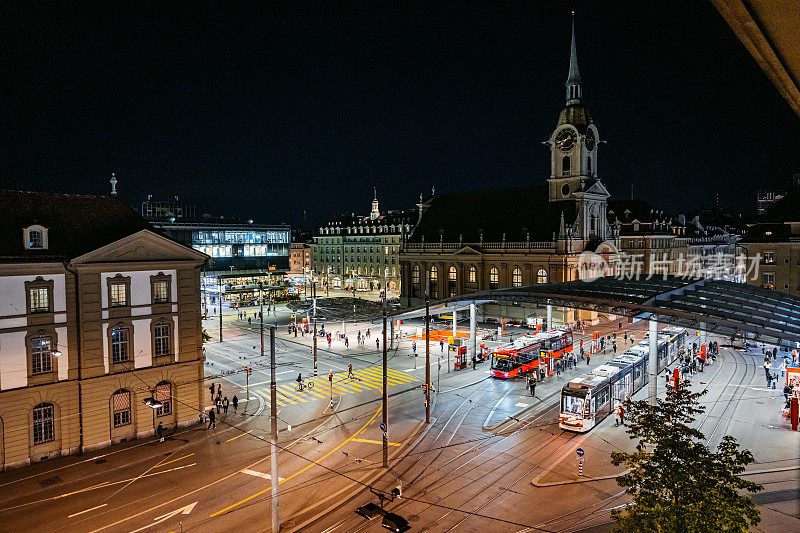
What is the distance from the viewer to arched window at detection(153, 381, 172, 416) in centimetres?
3156

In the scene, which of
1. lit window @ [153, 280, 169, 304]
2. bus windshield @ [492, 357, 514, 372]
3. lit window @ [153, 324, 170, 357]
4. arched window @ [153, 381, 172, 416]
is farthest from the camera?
bus windshield @ [492, 357, 514, 372]

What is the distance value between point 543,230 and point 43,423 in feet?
217

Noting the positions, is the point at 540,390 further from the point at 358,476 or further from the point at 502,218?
the point at 502,218

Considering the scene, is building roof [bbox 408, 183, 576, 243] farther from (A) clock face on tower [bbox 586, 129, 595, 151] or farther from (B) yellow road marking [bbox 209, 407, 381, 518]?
(B) yellow road marking [bbox 209, 407, 381, 518]

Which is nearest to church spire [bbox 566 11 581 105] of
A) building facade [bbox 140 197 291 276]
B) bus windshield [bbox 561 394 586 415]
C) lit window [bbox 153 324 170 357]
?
bus windshield [bbox 561 394 586 415]

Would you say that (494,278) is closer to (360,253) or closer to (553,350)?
(553,350)

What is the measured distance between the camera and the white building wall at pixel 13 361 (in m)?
26.2

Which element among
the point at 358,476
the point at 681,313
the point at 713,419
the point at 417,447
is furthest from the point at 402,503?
the point at 713,419

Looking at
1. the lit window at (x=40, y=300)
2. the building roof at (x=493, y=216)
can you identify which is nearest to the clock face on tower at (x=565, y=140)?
the building roof at (x=493, y=216)

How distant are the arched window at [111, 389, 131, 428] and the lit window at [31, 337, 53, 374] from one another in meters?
3.89

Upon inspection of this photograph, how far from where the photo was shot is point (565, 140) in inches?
3086

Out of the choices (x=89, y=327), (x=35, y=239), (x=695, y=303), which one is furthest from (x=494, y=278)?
(x=35, y=239)

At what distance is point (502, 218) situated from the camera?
85125 mm

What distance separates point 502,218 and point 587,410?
189 ft
